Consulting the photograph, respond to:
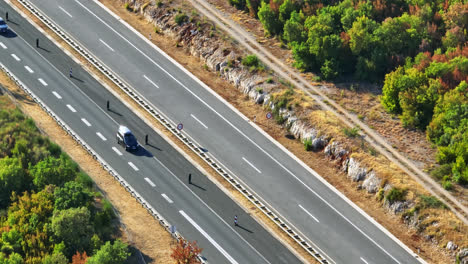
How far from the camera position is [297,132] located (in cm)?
6888

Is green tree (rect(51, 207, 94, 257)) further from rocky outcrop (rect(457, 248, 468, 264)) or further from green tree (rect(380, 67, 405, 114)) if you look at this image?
green tree (rect(380, 67, 405, 114))

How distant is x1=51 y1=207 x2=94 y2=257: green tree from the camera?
55.6m

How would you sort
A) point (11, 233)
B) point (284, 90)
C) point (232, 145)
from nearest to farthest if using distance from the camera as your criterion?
point (11, 233) → point (232, 145) → point (284, 90)

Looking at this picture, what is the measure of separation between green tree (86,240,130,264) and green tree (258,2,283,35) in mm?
33813

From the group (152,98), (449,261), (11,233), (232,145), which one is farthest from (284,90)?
(11,233)

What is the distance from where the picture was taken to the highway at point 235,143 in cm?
5897

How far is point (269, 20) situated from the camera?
261 ft

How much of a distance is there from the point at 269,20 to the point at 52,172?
31.0 m

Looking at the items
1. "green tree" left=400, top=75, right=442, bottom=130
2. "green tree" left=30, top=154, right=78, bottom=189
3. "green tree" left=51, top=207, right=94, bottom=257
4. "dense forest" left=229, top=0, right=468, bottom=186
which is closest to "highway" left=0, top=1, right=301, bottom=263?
"green tree" left=30, top=154, right=78, bottom=189

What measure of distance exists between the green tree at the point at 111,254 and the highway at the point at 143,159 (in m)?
5.72

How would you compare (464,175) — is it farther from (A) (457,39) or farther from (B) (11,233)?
(B) (11,233)

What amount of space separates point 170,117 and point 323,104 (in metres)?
14.7

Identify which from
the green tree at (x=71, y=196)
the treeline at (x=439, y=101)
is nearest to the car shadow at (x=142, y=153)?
the green tree at (x=71, y=196)

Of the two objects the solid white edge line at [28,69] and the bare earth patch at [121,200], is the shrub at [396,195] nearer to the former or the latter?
the bare earth patch at [121,200]
